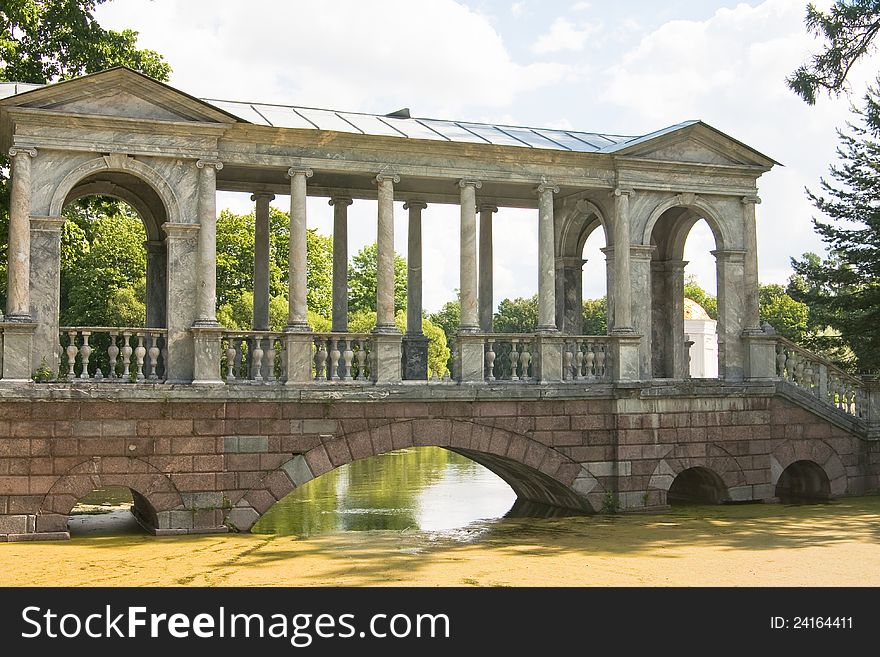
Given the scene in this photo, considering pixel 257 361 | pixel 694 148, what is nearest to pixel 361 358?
pixel 257 361

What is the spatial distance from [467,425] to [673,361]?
268 inches

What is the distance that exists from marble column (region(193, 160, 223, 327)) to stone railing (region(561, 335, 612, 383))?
20.6 feet

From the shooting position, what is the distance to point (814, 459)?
20.2 m

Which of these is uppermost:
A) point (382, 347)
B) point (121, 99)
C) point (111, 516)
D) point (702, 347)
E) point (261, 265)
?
point (121, 99)

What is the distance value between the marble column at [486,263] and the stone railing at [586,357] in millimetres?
2727

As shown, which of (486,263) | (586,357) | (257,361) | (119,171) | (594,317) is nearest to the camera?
(119,171)

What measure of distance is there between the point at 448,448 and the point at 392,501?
16.5 ft

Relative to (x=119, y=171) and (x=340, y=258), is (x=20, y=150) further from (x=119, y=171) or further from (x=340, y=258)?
(x=340, y=258)

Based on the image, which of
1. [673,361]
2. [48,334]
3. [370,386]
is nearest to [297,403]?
[370,386]

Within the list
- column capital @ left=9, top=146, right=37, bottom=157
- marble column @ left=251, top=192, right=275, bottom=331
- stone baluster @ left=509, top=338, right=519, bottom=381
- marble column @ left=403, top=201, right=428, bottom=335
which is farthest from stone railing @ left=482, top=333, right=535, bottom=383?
column capital @ left=9, top=146, right=37, bottom=157

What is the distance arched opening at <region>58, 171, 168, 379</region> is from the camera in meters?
16.1

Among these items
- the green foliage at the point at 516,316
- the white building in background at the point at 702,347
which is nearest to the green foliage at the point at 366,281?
the white building in background at the point at 702,347

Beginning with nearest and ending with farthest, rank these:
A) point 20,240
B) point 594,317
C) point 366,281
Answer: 1. point 20,240
2. point 366,281
3. point 594,317

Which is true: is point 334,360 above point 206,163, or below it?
below
